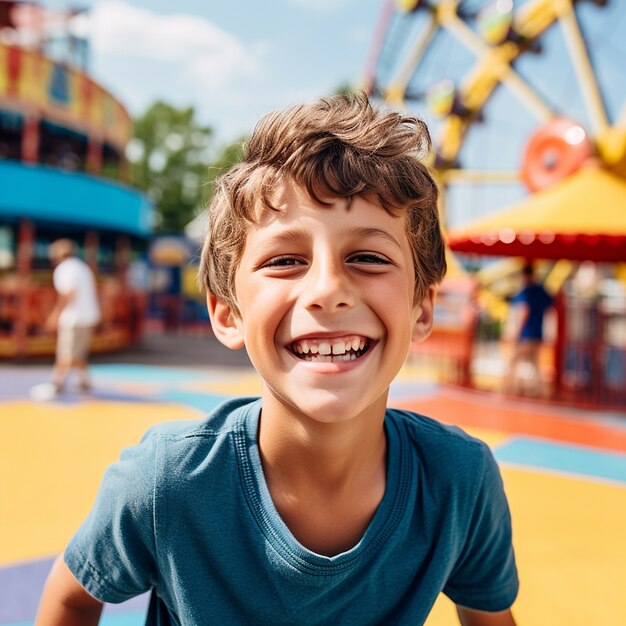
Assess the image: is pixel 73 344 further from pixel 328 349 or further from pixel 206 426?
pixel 328 349

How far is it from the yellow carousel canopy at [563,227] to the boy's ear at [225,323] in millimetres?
6696

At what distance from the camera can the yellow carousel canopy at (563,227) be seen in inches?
298

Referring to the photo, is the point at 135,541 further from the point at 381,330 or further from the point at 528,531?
the point at 528,531

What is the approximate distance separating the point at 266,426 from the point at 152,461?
249 mm

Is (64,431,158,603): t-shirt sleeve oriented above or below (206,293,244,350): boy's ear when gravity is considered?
below

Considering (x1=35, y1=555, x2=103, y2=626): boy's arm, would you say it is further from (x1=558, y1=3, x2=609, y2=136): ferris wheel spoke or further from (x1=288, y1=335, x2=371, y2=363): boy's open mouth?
(x1=558, y1=3, x2=609, y2=136): ferris wheel spoke

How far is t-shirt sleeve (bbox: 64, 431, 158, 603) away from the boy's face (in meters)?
0.32

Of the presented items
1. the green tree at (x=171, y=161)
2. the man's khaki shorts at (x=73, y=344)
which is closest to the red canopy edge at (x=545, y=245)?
the man's khaki shorts at (x=73, y=344)

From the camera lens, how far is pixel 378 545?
1344 millimetres

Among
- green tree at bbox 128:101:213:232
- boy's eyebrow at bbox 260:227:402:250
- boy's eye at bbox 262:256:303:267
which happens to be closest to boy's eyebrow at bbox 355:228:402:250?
boy's eyebrow at bbox 260:227:402:250

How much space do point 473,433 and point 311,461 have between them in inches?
195

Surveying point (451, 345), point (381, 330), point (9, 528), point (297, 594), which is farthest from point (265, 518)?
point (451, 345)

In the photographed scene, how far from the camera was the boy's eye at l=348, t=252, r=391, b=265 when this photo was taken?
131 centimetres

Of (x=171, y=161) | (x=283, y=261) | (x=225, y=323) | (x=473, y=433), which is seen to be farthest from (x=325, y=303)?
(x=171, y=161)
